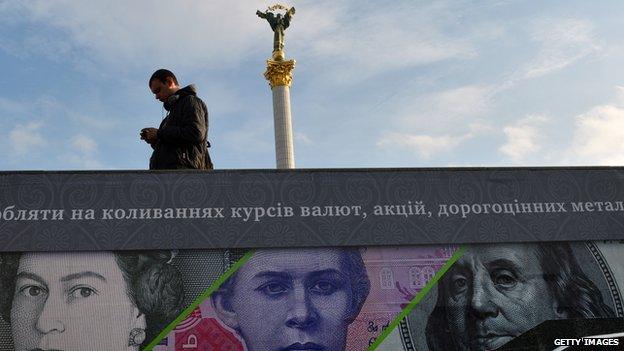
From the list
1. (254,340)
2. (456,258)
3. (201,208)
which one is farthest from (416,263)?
(201,208)

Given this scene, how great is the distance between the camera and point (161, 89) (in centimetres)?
680

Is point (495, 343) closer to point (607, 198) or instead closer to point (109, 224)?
point (607, 198)

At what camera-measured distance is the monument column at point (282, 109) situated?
24641 millimetres

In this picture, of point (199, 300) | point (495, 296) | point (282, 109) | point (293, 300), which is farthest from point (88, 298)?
point (282, 109)

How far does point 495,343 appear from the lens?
228 inches

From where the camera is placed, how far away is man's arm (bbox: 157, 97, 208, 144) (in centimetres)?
634

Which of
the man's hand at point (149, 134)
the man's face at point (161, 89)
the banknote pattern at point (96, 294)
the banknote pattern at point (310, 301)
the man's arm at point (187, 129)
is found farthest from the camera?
the man's face at point (161, 89)

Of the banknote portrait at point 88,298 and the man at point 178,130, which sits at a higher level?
the man at point 178,130

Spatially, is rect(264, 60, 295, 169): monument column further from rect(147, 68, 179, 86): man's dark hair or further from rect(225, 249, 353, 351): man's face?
rect(225, 249, 353, 351): man's face

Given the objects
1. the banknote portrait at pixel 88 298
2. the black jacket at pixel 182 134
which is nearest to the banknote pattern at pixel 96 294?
the banknote portrait at pixel 88 298

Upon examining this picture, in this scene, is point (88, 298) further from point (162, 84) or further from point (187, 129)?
point (162, 84)

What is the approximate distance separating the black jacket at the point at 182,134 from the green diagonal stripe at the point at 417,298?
2497 mm

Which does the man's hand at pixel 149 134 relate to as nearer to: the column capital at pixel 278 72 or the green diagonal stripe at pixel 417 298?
the green diagonal stripe at pixel 417 298

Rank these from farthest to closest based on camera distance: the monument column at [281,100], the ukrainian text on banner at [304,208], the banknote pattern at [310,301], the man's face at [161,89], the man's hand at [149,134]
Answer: the monument column at [281,100] → the man's face at [161,89] → the man's hand at [149,134] → the ukrainian text on banner at [304,208] → the banknote pattern at [310,301]
